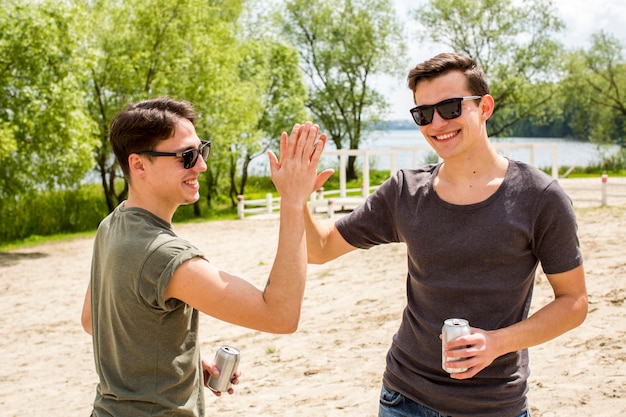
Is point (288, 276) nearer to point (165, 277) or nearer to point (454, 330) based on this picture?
point (165, 277)

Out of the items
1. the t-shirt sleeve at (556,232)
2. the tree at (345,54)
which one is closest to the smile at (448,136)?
the t-shirt sleeve at (556,232)

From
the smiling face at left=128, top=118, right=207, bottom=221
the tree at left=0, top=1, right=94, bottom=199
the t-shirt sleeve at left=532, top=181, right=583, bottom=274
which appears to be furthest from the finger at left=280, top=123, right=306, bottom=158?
the tree at left=0, top=1, right=94, bottom=199

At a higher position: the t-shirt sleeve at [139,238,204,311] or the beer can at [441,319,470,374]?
the t-shirt sleeve at [139,238,204,311]

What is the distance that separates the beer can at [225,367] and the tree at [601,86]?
40.7 metres

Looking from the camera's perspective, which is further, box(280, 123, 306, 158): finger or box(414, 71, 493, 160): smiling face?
box(414, 71, 493, 160): smiling face

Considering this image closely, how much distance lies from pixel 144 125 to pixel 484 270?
4.18ft

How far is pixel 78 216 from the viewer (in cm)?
2442

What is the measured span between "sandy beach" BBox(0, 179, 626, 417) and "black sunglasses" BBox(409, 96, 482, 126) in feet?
12.0

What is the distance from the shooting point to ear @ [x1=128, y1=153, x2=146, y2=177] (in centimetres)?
251

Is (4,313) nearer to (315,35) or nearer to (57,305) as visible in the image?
(57,305)

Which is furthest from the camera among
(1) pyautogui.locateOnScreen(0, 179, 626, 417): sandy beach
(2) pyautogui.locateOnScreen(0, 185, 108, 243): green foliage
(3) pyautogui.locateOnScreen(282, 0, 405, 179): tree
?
(3) pyautogui.locateOnScreen(282, 0, 405, 179): tree

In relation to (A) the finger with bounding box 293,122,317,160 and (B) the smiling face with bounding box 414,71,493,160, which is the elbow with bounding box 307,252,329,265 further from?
(A) the finger with bounding box 293,122,317,160

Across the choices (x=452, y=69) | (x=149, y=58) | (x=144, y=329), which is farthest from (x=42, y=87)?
(x=144, y=329)

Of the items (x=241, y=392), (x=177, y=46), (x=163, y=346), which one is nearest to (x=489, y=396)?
(x=163, y=346)
